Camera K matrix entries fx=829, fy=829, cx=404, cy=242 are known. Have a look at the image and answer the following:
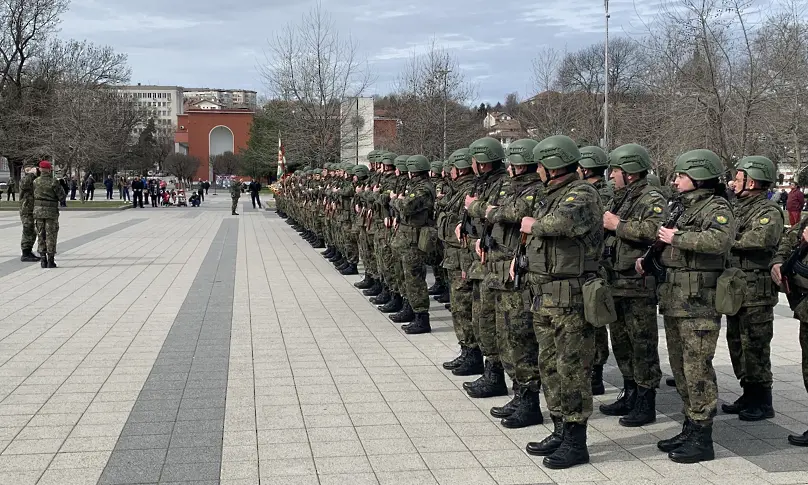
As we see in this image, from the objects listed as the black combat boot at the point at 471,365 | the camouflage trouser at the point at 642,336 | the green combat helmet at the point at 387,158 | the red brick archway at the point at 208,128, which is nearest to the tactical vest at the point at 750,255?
the camouflage trouser at the point at 642,336

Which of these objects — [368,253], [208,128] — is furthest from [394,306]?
[208,128]

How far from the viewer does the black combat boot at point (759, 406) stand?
258 inches

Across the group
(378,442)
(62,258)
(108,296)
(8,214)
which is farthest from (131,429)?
(8,214)

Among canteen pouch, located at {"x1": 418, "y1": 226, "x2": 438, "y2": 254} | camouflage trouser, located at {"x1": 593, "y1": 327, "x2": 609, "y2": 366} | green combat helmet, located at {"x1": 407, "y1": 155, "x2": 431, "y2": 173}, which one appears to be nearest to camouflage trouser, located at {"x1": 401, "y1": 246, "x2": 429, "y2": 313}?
canteen pouch, located at {"x1": 418, "y1": 226, "x2": 438, "y2": 254}

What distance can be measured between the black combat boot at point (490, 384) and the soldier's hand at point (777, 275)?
234 cm

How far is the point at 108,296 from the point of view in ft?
42.4

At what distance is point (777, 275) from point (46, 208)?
1401 centimetres

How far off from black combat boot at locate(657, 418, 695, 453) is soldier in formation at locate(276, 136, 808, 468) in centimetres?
1

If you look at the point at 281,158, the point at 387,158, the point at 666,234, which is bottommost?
the point at 666,234

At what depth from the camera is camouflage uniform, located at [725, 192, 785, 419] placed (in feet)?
20.7

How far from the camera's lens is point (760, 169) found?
6516 mm

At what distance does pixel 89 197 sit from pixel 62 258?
40.6 meters

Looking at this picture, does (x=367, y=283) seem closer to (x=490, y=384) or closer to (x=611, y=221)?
(x=490, y=384)

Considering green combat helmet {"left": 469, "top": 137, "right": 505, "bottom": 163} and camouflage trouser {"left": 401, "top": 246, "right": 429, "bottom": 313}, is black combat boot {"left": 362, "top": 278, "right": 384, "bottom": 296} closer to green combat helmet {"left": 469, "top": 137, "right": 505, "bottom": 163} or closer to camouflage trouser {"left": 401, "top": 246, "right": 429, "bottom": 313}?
camouflage trouser {"left": 401, "top": 246, "right": 429, "bottom": 313}
